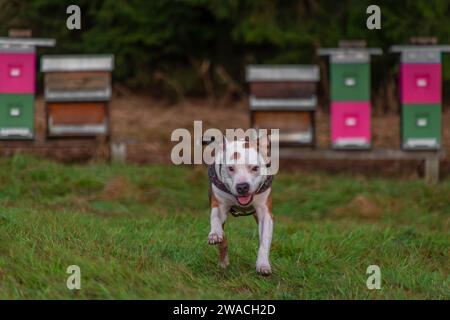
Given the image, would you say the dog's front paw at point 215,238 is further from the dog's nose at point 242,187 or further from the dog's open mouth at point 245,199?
the dog's nose at point 242,187

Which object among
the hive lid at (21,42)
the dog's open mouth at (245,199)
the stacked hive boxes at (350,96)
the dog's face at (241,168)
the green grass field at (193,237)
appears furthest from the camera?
the stacked hive boxes at (350,96)

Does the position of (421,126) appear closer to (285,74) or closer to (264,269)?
(285,74)

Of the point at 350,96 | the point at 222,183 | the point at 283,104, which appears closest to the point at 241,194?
the point at 222,183

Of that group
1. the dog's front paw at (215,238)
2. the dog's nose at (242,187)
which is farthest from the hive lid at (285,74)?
the dog's nose at (242,187)

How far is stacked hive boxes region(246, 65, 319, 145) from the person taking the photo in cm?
1219

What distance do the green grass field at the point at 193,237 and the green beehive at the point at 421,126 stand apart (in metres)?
1.09

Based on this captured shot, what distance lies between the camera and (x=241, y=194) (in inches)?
230

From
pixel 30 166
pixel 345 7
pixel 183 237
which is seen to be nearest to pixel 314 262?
pixel 183 237

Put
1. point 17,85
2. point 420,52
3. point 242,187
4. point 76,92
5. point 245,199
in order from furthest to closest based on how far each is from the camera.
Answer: point 76,92
point 420,52
point 17,85
point 245,199
point 242,187

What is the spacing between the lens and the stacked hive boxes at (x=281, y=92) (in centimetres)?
1219

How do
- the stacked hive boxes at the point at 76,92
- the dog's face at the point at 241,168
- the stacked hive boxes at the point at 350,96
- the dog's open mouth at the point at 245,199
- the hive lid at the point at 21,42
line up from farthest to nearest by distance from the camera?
the stacked hive boxes at the point at 76,92 < the stacked hive boxes at the point at 350,96 < the hive lid at the point at 21,42 < the dog's open mouth at the point at 245,199 < the dog's face at the point at 241,168

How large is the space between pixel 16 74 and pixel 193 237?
18.0 feet

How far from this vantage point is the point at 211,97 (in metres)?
17.1
